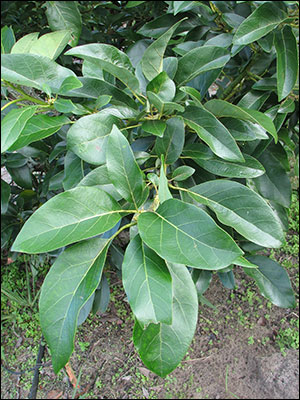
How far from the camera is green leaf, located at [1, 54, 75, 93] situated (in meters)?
0.47

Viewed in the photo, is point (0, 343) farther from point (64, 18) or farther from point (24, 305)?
A: point (64, 18)

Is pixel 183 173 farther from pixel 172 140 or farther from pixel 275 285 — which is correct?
pixel 275 285

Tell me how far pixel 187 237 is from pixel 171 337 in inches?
7.0

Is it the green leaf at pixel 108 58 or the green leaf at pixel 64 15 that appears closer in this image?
the green leaf at pixel 108 58

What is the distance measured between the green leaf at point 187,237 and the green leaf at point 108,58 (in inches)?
10.6

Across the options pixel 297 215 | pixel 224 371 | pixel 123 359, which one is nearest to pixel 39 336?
pixel 123 359

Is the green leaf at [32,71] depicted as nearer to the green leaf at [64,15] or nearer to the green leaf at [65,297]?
the green leaf at [65,297]

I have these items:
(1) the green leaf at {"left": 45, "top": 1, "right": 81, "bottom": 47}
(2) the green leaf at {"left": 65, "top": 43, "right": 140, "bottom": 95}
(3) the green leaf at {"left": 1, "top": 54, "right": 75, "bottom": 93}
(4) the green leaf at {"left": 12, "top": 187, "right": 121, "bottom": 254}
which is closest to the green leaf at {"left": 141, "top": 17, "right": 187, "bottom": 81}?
(2) the green leaf at {"left": 65, "top": 43, "right": 140, "bottom": 95}

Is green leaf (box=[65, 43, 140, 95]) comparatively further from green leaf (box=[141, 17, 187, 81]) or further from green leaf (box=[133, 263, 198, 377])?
green leaf (box=[133, 263, 198, 377])

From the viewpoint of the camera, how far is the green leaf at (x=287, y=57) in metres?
0.67

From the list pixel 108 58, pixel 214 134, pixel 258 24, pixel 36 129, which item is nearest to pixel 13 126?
pixel 36 129

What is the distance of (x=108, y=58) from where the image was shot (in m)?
0.59

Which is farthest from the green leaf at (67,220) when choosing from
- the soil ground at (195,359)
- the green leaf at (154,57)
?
the soil ground at (195,359)

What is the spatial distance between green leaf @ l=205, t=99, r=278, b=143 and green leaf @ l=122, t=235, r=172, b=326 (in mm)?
297
